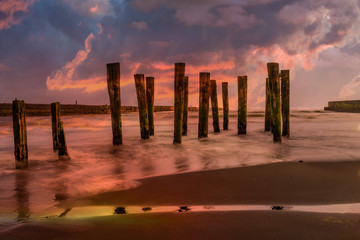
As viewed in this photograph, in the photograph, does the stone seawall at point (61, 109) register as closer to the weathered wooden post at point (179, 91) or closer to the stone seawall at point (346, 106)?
the weathered wooden post at point (179, 91)

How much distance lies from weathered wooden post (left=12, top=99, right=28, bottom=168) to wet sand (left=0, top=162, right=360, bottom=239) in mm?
3083

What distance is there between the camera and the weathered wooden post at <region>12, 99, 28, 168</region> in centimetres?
627

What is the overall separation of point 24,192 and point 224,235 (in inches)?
134

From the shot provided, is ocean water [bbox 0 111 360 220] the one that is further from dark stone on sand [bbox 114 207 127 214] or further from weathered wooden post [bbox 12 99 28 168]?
dark stone on sand [bbox 114 207 127 214]

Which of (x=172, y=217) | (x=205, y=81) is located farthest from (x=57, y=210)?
(x=205, y=81)

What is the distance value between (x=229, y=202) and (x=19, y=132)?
15.7 feet

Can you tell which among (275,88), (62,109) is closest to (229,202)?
(275,88)

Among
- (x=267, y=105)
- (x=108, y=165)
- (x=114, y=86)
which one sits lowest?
(x=108, y=165)

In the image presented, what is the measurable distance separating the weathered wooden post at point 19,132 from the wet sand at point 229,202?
308 cm

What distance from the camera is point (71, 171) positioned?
6.29 meters

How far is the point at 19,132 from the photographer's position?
636cm

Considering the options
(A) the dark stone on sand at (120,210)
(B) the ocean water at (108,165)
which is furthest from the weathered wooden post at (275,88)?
(A) the dark stone on sand at (120,210)

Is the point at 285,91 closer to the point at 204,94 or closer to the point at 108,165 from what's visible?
the point at 204,94

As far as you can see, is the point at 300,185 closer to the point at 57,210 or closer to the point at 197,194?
the point at 197,194
